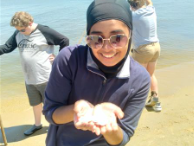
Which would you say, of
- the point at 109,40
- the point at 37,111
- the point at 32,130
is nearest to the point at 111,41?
the point at 109,40

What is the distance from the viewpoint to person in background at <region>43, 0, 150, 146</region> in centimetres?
169

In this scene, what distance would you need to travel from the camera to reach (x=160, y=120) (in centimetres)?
467

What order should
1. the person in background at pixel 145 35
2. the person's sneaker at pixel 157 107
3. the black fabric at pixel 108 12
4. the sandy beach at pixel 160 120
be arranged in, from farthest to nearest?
the person's sneaker at pixel 157 107 < the person in background at pixel 145 35 < the sandy beach at pixel 160 120 < the black fabric at pixel 108 12

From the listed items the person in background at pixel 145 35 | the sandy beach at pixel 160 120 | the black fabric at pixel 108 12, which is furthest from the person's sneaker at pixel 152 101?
the black fabric at pixel 108 12

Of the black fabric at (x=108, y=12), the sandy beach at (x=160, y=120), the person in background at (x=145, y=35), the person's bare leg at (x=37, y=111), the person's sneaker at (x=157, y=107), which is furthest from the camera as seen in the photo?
the person's sneaker at (x=157, y=107)

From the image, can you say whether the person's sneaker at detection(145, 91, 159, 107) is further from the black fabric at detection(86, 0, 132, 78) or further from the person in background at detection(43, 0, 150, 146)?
the black fabric at detection(86, 0, 132, 78)

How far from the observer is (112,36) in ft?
5.57

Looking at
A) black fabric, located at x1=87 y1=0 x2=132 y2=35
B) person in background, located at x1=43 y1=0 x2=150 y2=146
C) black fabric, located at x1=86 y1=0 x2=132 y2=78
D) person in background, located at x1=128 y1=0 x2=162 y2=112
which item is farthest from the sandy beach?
black fabric, located at x1=87 y1=0 x2=132 y2=35

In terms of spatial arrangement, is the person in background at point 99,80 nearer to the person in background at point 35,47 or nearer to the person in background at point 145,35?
the person in background at point 35,47

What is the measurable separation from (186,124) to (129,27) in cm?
319

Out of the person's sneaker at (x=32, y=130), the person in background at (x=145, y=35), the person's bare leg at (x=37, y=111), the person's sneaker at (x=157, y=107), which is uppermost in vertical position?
the person in background at (x=145, y=35)

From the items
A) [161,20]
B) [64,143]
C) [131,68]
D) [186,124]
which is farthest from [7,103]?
[161,20]

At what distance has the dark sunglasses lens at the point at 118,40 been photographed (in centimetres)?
170

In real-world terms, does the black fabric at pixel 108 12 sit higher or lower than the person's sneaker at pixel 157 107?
higher
